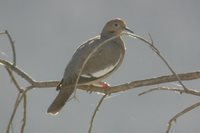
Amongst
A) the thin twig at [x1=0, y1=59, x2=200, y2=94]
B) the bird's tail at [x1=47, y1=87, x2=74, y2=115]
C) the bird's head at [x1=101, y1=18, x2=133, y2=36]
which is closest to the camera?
the thin twig at [x1=0, y1=59, x2=200, y2=94]

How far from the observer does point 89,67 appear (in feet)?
11.6

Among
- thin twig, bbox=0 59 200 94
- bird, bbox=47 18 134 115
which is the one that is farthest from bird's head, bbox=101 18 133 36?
thin twig, bbox=0 59 200 94

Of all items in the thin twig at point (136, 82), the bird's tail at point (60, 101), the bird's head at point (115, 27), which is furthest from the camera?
the bird's head at point (115, 27)

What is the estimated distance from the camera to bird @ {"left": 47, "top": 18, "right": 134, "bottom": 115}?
322cm

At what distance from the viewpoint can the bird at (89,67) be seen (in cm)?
322

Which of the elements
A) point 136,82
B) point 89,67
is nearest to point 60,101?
point 89,67

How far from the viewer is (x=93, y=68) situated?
3555 mm

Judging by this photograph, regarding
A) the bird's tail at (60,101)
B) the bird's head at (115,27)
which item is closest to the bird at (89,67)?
the bird's tail at (60,101)

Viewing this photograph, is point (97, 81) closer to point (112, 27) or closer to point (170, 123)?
point (112, 27)

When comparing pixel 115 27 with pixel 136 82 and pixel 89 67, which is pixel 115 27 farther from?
pixel 136 82

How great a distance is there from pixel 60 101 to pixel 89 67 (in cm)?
43

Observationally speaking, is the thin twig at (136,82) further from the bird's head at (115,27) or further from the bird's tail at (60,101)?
the bird's head at (115,27)

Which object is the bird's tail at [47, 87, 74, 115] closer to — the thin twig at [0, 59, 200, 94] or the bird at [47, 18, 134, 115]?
the bird at [47, 18, 134, 115]

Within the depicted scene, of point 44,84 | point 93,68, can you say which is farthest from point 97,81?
point 44,84
